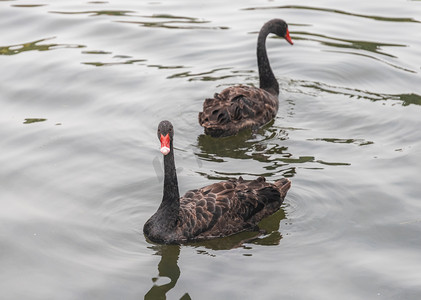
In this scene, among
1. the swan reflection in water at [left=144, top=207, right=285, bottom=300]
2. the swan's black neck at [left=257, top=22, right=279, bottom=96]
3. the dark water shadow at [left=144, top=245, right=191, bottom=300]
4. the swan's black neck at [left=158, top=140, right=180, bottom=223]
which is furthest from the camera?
the swan's black neck at [left=257, top=22, right=279, bottom=96]

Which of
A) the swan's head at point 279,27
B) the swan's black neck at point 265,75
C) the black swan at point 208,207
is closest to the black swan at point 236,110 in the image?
the swan's black neck at point 265,75

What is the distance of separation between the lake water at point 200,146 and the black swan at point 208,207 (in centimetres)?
14

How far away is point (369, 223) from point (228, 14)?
26.2 feet

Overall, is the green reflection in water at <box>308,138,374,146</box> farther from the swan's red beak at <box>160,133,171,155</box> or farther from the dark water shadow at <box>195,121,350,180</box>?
the swan's red beak at <box>160,133,171,155</box>

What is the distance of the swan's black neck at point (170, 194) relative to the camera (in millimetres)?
8016

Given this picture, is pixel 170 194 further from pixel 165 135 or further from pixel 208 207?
pixel 165 135

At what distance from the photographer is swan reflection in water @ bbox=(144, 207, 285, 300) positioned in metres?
7.42

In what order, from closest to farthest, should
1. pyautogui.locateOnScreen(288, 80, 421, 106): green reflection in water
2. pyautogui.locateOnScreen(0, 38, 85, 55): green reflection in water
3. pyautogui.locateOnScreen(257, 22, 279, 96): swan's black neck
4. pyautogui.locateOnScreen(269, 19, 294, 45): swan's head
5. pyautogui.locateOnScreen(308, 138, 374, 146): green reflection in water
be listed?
pyautogui.locateOnScreen(308, 138, 374, 146): green reflection in water, pyautogui.locateOnScreen(288, 80, 421, 106): green reflection in water, pyautogui.locateOnScreen(257, 22, 279, 96): swan's black neck, pyautogui.locateOnScreen(269, 19, 294, 45): swan's head, pyautogui.locateOnScreen(0, 38, 85, 55): green reflection in water

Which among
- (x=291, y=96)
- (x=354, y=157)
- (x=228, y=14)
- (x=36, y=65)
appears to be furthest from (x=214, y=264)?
(x=228, y=14)

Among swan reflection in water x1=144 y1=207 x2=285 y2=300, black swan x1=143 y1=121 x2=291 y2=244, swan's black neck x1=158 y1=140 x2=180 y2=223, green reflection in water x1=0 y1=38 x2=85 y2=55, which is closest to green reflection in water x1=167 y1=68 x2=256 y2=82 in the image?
green reflection in water x1=0 y1=38 x2=85 y2=55

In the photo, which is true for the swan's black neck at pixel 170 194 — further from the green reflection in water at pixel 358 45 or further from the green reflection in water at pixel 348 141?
the green reflection in water at pixel 358 45

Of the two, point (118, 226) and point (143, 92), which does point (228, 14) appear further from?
point (118, 226)

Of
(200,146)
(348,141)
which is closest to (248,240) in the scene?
(200,146)

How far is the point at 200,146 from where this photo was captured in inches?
408
